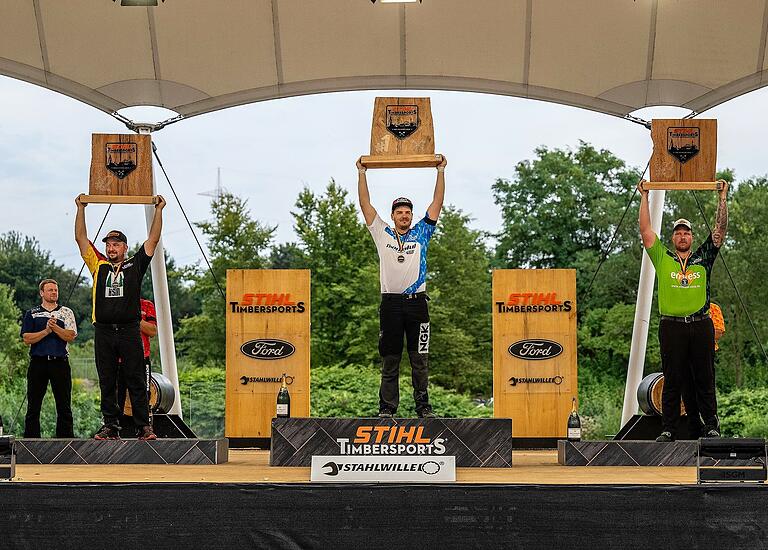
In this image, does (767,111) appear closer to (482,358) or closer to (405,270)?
(482,358)

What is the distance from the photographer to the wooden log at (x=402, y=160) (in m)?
6.95

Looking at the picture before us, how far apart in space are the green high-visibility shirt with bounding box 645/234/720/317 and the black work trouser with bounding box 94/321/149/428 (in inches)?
157

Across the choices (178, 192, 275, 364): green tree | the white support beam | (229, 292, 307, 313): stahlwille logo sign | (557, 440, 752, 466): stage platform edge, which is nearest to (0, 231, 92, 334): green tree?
(178, 192, 275, 364): green tree

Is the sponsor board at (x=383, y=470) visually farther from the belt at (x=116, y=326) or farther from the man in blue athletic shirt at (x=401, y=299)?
the belt at (x=116, y=326)

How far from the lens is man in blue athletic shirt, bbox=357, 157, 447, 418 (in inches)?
271

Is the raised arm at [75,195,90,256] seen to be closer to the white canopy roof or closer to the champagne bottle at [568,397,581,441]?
the white canopy roof

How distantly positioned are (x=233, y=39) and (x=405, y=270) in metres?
3.94

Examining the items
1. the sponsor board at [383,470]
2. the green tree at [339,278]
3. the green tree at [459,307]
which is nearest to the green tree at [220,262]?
the green tree at [339,278]

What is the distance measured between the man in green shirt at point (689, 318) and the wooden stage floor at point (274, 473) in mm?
643

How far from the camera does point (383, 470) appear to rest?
14.1 feet

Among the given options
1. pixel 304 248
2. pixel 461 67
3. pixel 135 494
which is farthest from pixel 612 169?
pixel 135 494

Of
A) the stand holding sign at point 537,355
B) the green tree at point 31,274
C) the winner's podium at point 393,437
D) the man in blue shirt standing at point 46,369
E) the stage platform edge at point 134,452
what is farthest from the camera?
the green tree at point 31,274

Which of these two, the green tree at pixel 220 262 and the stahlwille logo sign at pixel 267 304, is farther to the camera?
the green tree at pixel 220 262

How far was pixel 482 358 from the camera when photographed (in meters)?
24.1
